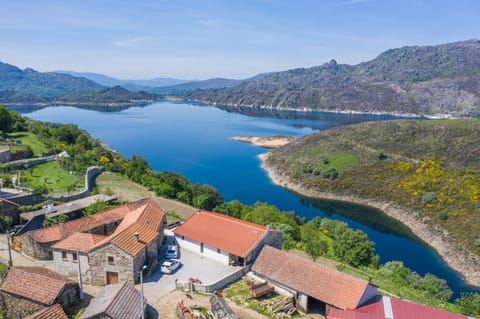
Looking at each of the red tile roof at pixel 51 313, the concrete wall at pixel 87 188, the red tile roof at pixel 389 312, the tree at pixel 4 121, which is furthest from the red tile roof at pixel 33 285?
the tree at pixel 4 121

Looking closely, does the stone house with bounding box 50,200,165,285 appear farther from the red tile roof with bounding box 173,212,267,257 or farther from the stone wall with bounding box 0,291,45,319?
the stone wall with bounding box 0,291,45,319

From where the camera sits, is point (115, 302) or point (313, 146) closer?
point (115, 302)

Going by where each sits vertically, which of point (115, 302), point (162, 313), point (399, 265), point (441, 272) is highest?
point (115, 302)

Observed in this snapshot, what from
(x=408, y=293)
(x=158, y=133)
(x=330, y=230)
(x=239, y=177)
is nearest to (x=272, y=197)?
(x=239, y=177)

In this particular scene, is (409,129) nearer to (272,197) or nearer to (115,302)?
(272,197)

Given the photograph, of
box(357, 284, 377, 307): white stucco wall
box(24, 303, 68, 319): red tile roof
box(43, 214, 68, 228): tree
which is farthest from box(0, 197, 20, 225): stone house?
box(357, 284, 377, 307): white stucco wall
